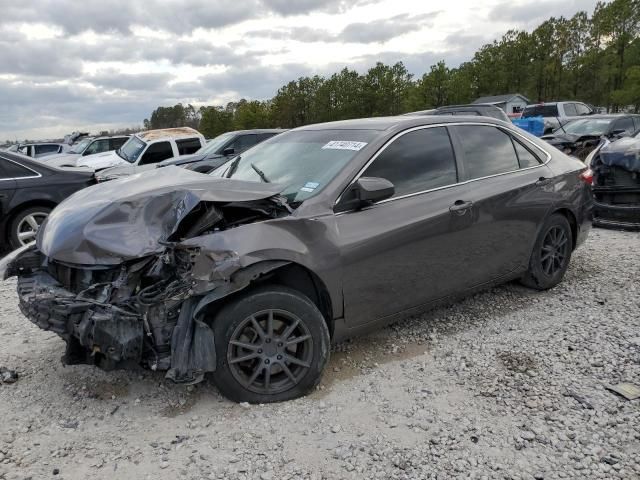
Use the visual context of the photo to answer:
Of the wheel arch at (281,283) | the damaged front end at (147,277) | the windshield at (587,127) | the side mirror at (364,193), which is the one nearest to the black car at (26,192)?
the damaged front end at (147,277)

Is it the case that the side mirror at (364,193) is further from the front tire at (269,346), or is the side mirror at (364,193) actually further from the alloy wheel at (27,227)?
the alloy wheel at (27,227)

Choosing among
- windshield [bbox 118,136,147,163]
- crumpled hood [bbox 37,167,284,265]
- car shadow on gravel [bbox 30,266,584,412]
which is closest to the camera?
crumpled hood [bbox 37,167,284,265]

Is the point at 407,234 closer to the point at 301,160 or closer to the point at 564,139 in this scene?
the point at 301,160

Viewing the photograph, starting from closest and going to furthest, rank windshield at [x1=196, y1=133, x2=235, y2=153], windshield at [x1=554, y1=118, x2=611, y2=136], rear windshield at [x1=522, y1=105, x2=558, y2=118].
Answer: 1. windshield at [x1=196, y1=133, x2=235, y2=153]
2. windshield at [x1=554, y1=118, x2=611, y2=136]
3. rear windshield at [x1=522, y1=105, x2=558, y2=118]

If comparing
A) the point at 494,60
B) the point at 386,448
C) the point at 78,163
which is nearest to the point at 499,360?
the point at 386,448

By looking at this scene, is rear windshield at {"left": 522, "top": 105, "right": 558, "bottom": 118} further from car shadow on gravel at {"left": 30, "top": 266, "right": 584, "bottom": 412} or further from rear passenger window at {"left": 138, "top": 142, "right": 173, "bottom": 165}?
car shadow on gravel at {"left": 30, "top": 266, "right": 584, "bottom": 412}

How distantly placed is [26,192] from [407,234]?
5860 millimetres

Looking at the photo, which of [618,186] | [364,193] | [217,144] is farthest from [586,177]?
[217,144]

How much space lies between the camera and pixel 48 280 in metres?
3.22

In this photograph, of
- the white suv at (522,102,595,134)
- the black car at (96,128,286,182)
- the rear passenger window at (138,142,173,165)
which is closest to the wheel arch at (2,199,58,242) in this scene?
the black car at (96,128,286,182)

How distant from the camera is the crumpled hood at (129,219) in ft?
9.78

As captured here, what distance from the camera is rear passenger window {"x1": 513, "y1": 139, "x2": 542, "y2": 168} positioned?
454cm

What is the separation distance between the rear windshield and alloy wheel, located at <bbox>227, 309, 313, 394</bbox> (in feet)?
66.6

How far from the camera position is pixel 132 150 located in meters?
14.2
